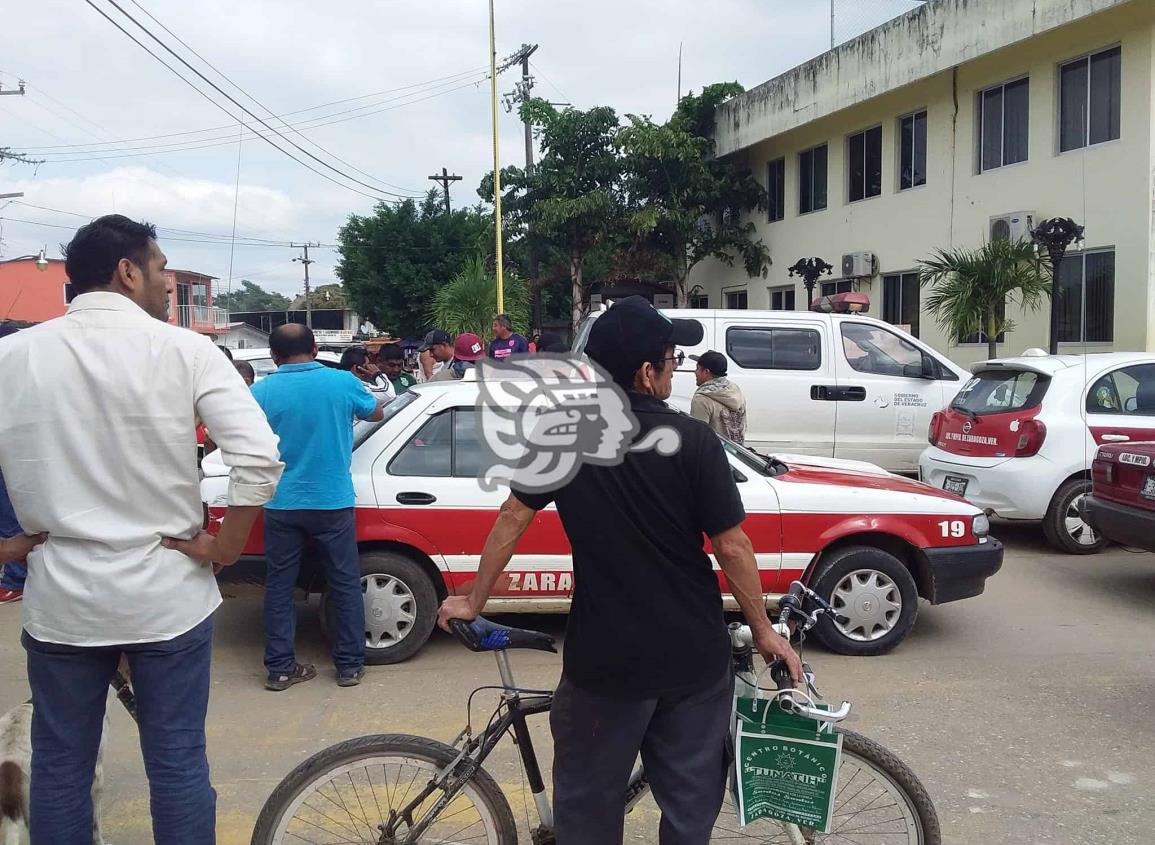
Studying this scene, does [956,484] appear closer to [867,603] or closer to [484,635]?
[867,603]

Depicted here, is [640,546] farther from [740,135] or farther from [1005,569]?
[740,135]

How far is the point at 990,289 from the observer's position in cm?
1252

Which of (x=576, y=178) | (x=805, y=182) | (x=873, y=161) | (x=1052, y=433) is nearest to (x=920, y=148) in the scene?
(x=873, y=161)

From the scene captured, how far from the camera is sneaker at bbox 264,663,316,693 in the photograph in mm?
5000

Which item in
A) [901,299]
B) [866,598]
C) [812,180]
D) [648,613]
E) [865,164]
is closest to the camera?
[648,613]

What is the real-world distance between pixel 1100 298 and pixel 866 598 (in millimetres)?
9800

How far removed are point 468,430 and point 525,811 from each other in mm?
2311

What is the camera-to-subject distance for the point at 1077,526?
7.73m

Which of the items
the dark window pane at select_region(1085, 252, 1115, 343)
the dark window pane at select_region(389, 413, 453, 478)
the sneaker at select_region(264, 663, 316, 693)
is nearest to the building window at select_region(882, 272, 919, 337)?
the dark window pane at select_region(1085, 252, 1115, 343)

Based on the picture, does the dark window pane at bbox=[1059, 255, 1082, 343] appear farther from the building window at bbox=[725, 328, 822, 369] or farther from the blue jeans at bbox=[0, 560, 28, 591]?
the blue jeans at bbox=[0, 560, 28, 591]

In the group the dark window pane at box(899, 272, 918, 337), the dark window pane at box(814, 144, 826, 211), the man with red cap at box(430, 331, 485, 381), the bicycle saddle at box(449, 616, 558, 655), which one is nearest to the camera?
the bicycle saddle at box(449, 616, 558, 655)

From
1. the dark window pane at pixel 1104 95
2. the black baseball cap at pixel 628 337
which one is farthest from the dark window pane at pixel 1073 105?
the black baseball cap at pixel 628 337

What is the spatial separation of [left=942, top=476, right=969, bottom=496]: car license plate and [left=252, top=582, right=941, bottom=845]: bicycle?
5.63 meters

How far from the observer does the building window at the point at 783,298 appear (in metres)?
20.5
